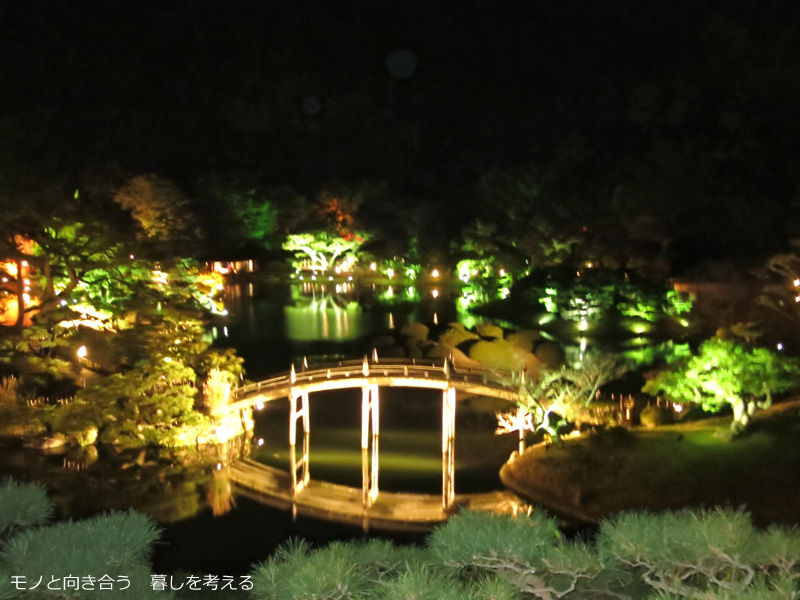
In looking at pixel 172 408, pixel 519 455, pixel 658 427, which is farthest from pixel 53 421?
pixel 658 427

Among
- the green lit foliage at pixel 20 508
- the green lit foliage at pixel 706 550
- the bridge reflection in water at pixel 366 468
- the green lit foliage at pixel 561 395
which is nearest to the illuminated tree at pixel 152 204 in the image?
the bridge reflection in water at pixel 366 468

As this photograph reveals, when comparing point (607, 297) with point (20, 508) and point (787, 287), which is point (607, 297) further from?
point (20, 508)

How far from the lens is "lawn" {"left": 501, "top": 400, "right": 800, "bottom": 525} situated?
1203 cm

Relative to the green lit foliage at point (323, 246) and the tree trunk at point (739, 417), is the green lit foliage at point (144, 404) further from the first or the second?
the green lit foliage at point (323, 246)

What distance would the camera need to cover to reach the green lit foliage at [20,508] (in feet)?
13.9

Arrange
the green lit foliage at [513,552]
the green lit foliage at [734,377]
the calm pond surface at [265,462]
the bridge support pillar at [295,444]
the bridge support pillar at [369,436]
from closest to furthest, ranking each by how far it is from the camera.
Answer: the green lit foliage at [513,552]
the calm pond surface at [265,462]
the green lit foliage at [734,377]
the bridge support pillar at [295,444]
the bridge support pillar at [369,436]

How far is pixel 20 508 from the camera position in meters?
4.27

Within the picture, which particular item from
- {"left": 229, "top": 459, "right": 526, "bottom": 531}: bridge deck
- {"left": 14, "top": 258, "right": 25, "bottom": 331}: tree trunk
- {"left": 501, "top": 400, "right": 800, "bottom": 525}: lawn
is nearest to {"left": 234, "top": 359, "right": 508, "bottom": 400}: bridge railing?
{"left": 229, "top": 459, "right": 526, "bottom": 531}: bridge deck

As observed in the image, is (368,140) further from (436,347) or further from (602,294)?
(436,347)

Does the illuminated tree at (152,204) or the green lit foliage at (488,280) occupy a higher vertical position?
the illuminated tree at (152,204)

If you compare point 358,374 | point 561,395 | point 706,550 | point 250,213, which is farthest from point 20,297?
point 250,213

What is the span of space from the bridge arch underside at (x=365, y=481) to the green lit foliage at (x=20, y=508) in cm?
930

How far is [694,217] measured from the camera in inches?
995

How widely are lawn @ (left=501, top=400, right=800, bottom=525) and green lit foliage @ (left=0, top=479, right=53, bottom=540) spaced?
982 centimetres
